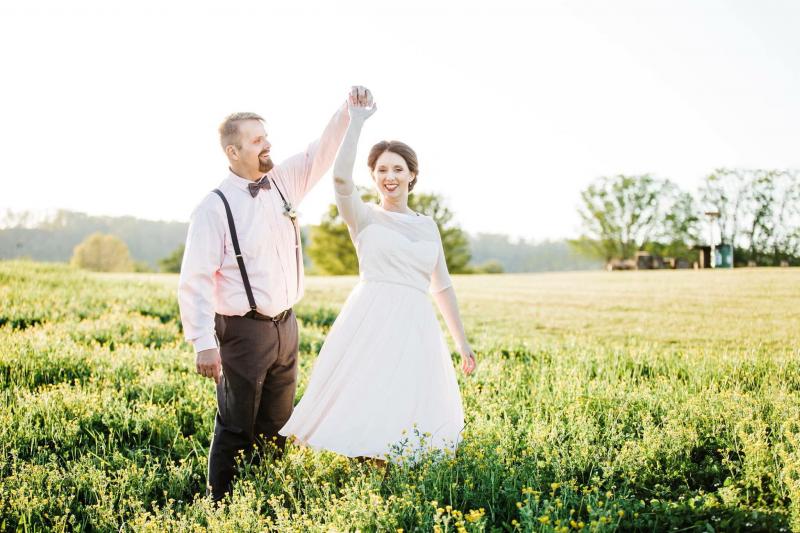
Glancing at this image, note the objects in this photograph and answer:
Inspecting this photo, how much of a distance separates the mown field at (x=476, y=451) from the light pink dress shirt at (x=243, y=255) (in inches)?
43.9

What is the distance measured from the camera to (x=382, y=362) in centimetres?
412

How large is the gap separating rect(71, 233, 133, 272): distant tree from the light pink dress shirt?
330ft

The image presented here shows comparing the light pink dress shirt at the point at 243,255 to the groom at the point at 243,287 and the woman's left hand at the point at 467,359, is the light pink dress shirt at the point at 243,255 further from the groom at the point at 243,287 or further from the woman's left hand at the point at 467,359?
the woman's left hand at the point at 467,359

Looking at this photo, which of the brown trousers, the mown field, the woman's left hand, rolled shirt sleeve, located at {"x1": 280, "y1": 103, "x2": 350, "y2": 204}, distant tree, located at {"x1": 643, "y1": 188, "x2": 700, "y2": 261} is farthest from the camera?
distant tree, located at {"x1": 643, "y1": 188, "x2": 700, "y2": 261}

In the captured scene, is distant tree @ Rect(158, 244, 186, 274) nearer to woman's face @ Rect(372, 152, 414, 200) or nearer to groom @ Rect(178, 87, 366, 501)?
groom @ Rect(178, 87, 366, 501)

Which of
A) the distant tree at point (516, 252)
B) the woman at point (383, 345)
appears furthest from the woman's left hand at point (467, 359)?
the distant tree at point (516, 252)

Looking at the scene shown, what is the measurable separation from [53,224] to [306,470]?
141 meters

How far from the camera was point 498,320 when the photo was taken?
15.3 m

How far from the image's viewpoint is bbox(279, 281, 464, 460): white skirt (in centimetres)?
405

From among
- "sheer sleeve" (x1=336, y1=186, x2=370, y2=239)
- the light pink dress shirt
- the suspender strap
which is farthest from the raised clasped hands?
the suspender strap

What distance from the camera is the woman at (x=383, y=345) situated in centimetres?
405

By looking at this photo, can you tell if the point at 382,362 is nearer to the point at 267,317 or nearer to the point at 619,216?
the point at 267,317

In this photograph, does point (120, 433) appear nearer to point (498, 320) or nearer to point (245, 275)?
point (245, 275)

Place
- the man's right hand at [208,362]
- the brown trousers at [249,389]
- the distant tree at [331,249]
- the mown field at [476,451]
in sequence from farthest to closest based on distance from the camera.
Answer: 1. the distant tree at [331,249]
2. the brown trousers at [249,389]
3. the man's right hand at [208,362]
4. the mown field at [476,451]
